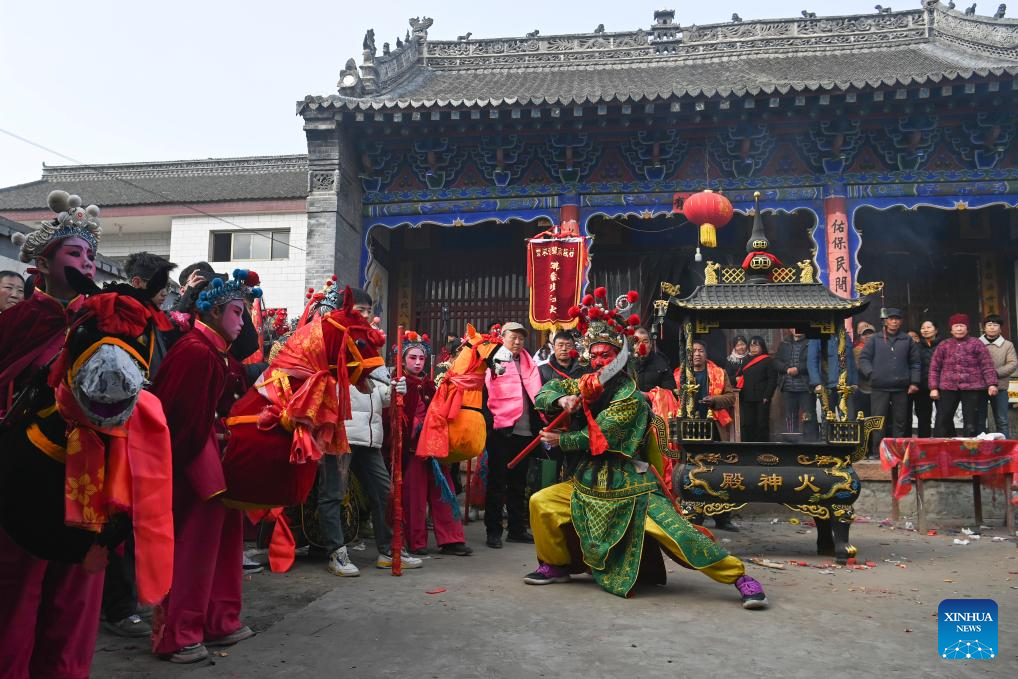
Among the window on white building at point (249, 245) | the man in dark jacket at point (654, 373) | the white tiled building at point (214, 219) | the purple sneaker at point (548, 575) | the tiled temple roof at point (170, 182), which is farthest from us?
the tiled temple roof at point (170, 182)

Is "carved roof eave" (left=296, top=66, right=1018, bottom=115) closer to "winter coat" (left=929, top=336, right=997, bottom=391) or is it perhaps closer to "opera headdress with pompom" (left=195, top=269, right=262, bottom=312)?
"winter coat" (left=929, top=336, right=997, bottom=391)

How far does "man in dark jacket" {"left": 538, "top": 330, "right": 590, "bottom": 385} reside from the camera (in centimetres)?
650

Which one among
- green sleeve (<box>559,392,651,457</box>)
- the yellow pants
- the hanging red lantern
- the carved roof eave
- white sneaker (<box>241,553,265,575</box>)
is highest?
the carved roof eave

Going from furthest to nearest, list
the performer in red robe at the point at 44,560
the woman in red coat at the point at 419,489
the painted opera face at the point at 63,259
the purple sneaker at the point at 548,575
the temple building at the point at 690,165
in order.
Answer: the temple building at the point at 690,165 < the woman in red coat at the point at 419,489 < the purple sneaker at the point at 548,575 < the painted opera face at the point at 63,259 < the performer in red robe at the point at 44,560

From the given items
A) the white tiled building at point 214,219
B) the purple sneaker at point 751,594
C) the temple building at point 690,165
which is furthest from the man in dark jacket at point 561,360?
the white tiled building at point 214,219

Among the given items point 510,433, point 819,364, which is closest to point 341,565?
point 510,433

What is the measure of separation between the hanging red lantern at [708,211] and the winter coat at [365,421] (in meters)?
5.76

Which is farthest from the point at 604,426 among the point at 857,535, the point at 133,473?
the point at 857,535

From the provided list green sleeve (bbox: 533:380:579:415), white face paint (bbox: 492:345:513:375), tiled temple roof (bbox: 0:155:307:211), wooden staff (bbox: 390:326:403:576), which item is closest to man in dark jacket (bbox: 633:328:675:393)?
white face paint (bbox: 492:345:513:375)

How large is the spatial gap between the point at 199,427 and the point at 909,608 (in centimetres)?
386

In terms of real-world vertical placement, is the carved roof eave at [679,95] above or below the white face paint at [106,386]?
above

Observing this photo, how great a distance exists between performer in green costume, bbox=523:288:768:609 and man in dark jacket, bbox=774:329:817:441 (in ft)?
14.9

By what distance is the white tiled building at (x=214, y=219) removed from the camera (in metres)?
16.1

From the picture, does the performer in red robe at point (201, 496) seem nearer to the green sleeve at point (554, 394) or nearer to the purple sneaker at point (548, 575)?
the purple sneaker at point (548, 575)
